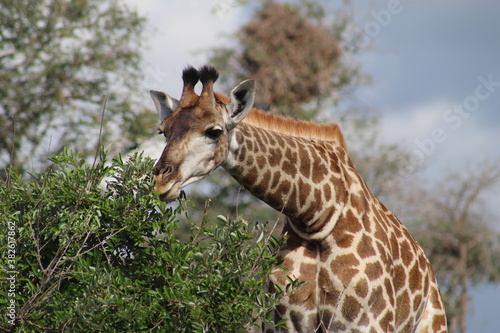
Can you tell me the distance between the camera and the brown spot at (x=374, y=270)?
627cm

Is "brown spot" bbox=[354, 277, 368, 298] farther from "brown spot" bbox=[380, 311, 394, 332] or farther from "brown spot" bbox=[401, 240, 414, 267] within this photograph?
"brown spot" bbox=[401, 240, 414, 267]

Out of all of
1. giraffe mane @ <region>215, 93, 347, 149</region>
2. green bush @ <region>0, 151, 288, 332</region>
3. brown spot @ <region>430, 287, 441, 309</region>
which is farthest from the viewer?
brown spot @ <region>430, 287, 441, 309</region>

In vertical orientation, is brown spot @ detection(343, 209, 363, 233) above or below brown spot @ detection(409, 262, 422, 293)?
above

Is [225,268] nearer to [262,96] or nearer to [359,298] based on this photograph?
[359,298]

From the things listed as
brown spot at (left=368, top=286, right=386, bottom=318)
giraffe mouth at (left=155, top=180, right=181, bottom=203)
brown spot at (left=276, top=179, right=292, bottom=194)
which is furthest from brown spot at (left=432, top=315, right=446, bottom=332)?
giraffe mouth at (left=155, top=180, right=181, bottom=203)

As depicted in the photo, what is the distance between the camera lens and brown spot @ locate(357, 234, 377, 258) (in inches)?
249

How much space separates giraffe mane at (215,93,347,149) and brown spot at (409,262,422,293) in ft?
4.90

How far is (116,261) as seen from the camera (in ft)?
18.3

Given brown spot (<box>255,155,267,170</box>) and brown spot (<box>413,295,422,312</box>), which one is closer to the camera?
brown spot (<box>255,155,267,170</box>)

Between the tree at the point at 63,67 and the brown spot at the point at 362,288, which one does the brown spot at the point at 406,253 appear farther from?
the tree at the point at 63,67

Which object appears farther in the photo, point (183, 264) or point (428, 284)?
point (428, 284)

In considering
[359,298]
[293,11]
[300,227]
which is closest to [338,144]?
[300,227]

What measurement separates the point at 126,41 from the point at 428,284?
1559 cm

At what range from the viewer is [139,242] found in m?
5.43
